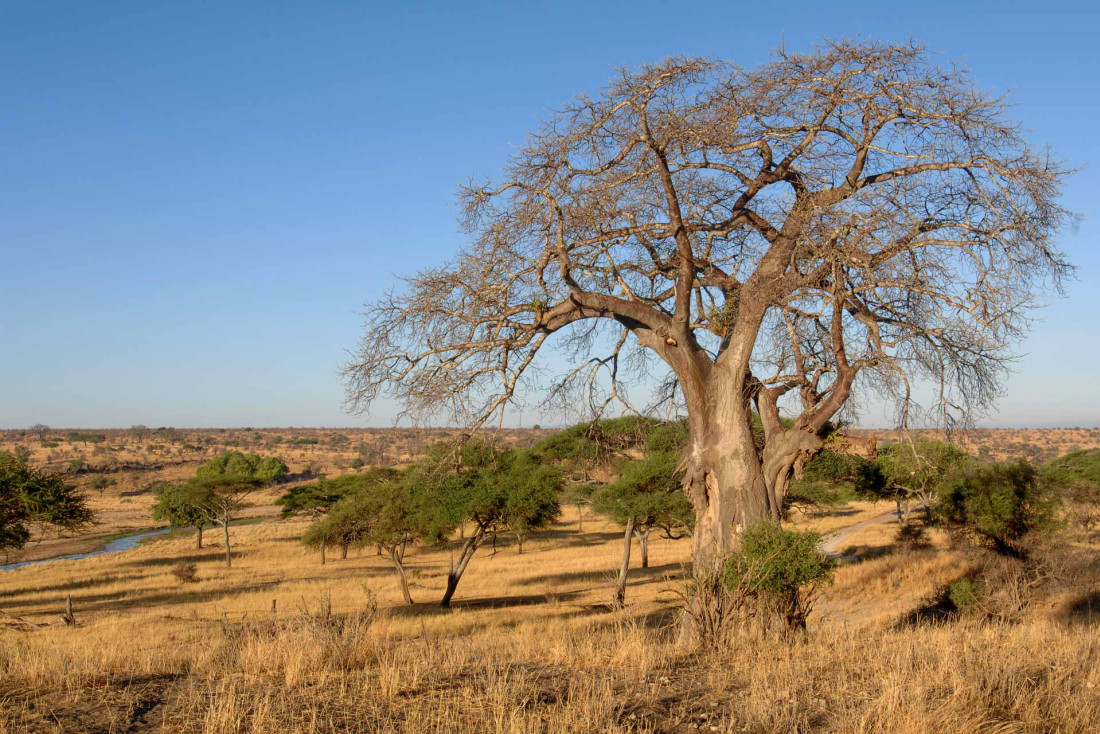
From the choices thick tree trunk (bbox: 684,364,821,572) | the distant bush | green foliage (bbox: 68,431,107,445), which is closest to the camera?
thick tree trunk (bbox: 684,364,821,572)

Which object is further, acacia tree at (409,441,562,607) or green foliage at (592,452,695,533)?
green foliage at (592,452,695,533)

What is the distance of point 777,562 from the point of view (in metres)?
7.93

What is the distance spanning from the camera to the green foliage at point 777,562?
7836 mm

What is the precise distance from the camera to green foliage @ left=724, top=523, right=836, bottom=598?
784 centimetres

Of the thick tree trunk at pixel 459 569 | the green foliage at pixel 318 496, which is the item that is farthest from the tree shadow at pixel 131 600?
the green foliage at pixel 318 496

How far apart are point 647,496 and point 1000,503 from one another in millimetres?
10060

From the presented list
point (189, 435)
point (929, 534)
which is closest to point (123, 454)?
point (189, 435)

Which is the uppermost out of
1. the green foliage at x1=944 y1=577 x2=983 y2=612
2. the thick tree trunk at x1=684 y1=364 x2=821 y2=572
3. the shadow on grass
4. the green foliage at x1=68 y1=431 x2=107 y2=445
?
the thick tree trunk at x1=684 y1=364 x2=821 y2=572

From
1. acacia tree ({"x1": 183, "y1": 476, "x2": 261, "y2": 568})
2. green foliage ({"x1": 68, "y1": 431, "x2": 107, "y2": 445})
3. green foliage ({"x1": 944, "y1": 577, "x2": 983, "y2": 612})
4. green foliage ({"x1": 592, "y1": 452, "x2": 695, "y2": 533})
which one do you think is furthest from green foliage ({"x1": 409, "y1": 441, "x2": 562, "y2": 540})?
green foliage ({"x1": 68, "y1": 431, "x2": 107, "y2": 445})

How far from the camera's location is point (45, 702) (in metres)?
4.95

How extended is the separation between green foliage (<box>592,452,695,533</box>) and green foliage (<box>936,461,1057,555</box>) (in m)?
7.90

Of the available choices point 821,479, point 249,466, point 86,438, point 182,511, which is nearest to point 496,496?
point 821,479

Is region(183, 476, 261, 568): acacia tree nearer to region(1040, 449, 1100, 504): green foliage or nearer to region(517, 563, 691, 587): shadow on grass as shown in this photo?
region(517, 563, 691, 587): shadow on grass

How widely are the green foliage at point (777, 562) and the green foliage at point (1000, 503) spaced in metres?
13.9
